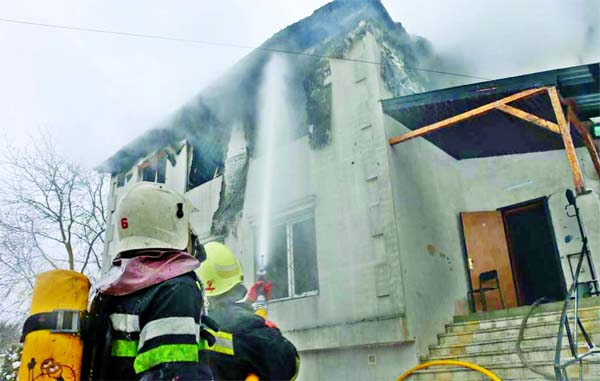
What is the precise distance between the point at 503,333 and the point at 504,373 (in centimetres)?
86

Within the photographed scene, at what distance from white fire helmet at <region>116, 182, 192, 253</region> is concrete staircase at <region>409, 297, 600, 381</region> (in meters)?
5.01

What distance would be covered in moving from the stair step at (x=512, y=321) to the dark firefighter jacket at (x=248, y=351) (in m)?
4.99

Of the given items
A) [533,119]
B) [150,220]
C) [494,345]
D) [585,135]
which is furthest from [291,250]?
[150,220]

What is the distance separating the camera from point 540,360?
538 cm

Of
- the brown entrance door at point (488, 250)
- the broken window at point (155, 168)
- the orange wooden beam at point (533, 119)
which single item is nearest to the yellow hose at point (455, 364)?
the brown entrance door at point (488, 250)

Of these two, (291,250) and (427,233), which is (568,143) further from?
(291,250)

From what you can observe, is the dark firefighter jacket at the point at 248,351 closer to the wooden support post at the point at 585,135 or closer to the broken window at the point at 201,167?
the wooden support post at the point at 585,135

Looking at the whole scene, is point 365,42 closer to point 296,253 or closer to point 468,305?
point 296,253

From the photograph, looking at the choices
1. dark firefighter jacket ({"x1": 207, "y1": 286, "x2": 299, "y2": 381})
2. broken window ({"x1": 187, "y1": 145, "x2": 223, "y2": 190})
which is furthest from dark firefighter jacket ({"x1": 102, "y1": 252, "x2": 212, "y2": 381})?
broken window ({"x1": 187, "y1": 145, "x2": 223, "y2": 190})

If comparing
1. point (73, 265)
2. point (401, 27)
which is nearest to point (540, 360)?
point (401, 27)

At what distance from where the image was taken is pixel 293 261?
8117 millimetres

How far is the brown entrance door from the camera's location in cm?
837

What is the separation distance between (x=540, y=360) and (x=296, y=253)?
163 inches

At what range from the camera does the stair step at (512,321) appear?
5.87 meters
